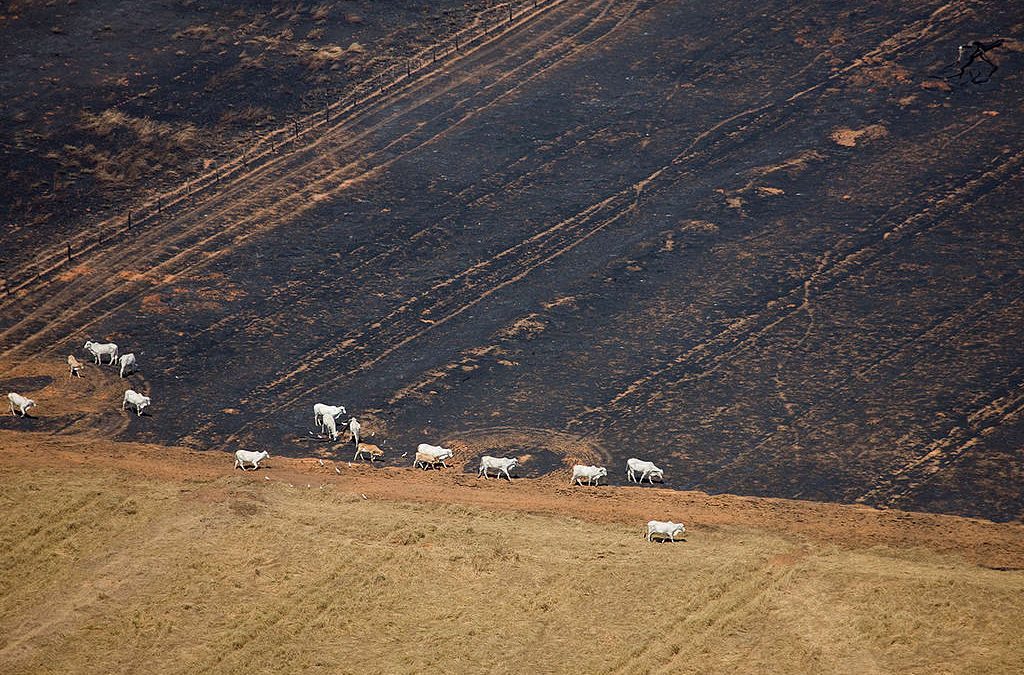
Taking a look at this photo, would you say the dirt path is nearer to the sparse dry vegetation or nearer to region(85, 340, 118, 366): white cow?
region(85, 340, 118, 366): white cow

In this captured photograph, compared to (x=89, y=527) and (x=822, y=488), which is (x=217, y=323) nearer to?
(x=89, y=527)

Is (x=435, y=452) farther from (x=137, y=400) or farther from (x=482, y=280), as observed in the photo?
(x=482, y=280)

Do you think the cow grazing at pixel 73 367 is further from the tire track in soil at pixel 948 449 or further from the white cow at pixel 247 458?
the tire track in soil at pixel 948 449

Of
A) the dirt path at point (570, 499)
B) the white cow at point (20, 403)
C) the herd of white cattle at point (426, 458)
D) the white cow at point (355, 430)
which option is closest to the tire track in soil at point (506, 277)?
the herd of white cattle at point (426, 458)

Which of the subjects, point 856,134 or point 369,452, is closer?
point 369,452

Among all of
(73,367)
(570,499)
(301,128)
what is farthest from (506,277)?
(73,367)

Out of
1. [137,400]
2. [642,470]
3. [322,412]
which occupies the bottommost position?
[642,470]

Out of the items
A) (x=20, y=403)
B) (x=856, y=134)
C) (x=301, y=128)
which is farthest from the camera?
(x=301, y=128)
